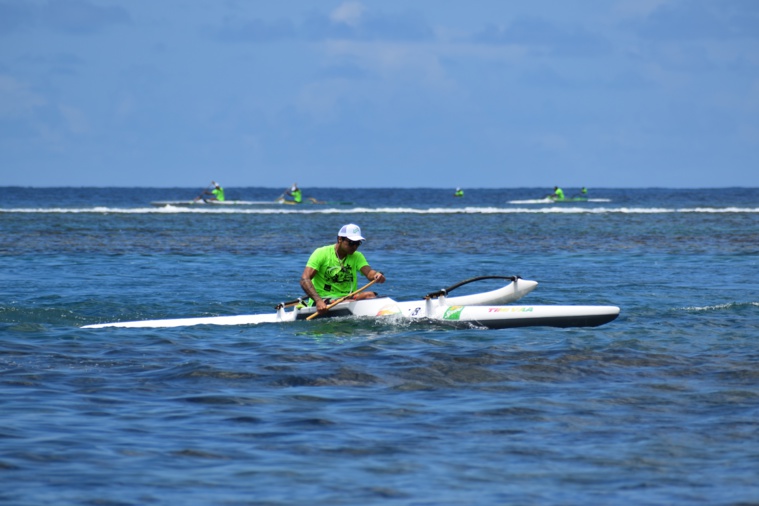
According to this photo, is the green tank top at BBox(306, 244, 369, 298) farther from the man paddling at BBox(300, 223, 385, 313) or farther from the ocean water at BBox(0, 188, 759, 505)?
the ocean water at BBox(0, 188, 759, 505)

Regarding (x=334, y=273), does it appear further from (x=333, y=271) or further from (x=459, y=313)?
(x=459, y=313)

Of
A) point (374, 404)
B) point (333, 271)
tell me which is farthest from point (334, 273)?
point (374, 404)

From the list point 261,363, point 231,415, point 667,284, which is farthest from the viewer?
point 667,284

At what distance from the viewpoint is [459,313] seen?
A: 14906 millimetres

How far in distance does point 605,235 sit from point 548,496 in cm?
3421

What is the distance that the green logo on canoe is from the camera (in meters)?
14.9

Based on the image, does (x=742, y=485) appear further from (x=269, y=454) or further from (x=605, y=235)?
(x=605, y=235)

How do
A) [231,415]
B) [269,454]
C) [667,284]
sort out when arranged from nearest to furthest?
[269,454] → [231,415] → [667,284]

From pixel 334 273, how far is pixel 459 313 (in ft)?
6.30

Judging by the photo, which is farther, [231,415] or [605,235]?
[605,235]

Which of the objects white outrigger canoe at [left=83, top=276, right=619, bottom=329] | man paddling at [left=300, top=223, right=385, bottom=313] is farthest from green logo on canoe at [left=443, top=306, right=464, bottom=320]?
man paddling at [left=300, top=223, right=385, bottom=313]

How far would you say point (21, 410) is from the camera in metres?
9.42

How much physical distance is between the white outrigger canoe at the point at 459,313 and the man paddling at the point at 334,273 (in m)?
0.24

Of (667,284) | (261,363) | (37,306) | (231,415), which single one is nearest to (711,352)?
(261,363)
